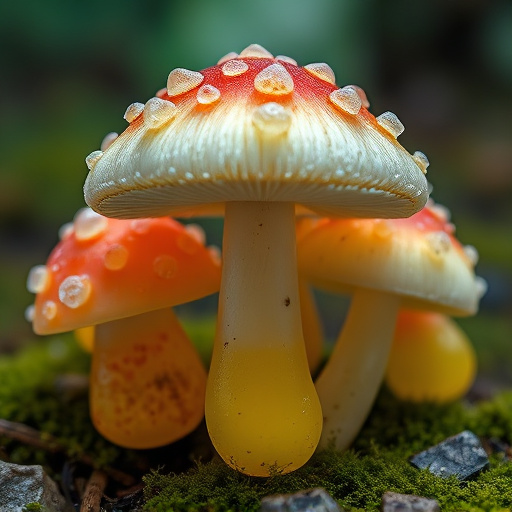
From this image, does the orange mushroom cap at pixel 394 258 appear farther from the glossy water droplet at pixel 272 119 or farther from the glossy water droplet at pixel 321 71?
the glossy water droplet at pixel 272 119

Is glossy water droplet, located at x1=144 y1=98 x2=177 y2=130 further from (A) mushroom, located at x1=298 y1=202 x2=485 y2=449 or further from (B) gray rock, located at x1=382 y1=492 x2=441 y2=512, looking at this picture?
(B) gray rock, located at x1=382 y1=492 x2=441 y2=512

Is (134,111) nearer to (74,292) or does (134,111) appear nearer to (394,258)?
(74,292)

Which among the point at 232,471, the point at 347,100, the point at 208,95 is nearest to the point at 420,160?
the point at 347,100

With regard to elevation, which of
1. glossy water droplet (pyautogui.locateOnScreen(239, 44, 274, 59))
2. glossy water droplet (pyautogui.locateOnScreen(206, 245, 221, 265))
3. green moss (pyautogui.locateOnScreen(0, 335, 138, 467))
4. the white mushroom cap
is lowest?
green moss (pyautogui.locateOnScreen(0, 335, 138, 467))

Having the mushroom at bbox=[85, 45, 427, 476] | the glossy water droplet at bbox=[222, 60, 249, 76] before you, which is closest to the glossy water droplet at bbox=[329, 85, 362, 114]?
the mushroom at bbox=[85, 45, 427, 476]

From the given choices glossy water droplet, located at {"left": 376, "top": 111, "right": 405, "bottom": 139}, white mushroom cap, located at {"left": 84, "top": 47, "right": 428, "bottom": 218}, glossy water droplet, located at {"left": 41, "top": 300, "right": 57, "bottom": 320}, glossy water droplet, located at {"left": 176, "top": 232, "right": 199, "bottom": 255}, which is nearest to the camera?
white mushroom cap, located at {"left": 84, "top": 47, "right": 428, "bottom": 218}

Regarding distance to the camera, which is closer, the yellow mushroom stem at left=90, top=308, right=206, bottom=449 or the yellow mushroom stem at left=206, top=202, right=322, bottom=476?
the yellow mushroom stem at left=206, top=202, right=322, bottom=476

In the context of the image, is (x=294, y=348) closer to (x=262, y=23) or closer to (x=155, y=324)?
(x=155, y=324)
